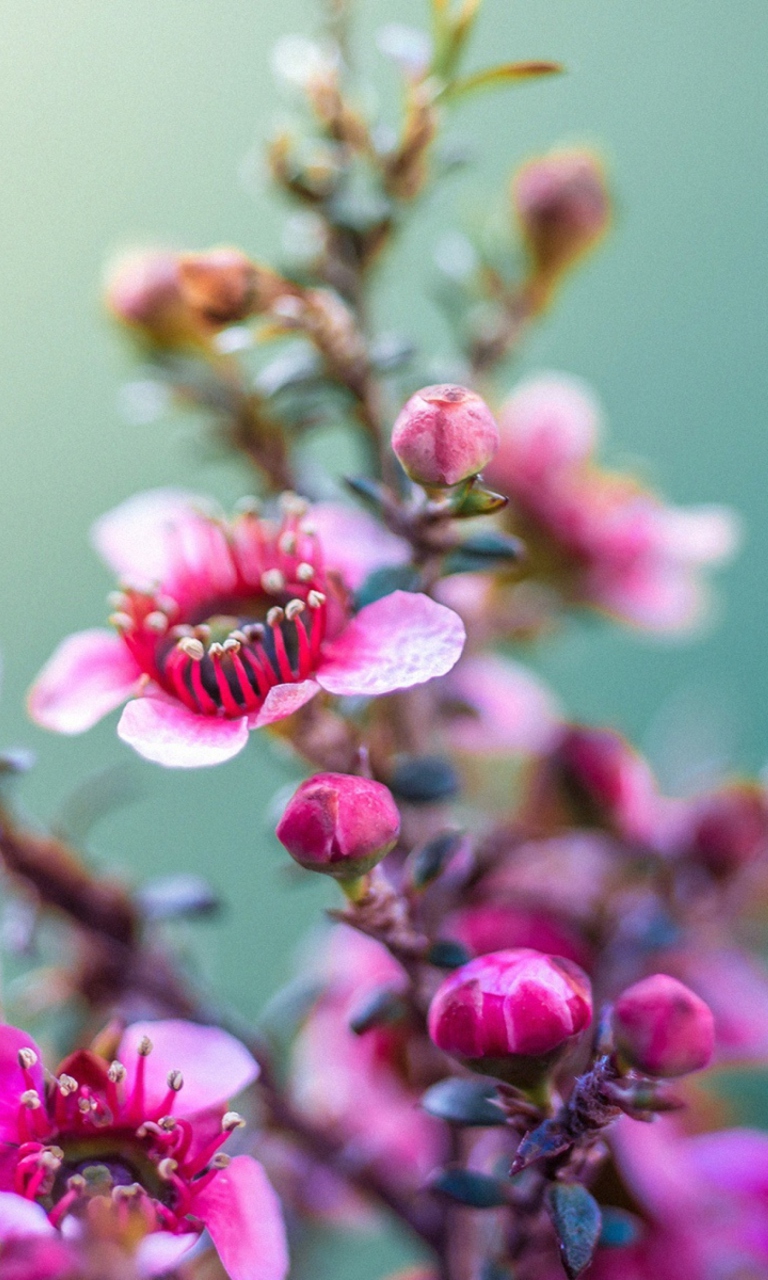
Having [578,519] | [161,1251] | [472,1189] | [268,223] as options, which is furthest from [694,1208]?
[268,223]

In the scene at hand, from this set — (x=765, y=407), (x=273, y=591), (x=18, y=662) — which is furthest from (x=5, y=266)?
(x=273, y=591)

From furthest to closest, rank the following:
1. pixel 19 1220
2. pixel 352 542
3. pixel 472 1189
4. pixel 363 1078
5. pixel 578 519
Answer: pixel 578 519
pixel 363 1078
pixel 352 542
pixel 472 1189
pixel 19 1220

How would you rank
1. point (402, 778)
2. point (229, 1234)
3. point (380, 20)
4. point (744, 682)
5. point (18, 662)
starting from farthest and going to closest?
point (380, 20)
point (18, 662)
point (744, 682)
point (402, 778)
point (229, 1234)

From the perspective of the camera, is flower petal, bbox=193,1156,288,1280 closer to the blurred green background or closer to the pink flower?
the pink flower

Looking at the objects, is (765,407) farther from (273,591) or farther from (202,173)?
(273,591)

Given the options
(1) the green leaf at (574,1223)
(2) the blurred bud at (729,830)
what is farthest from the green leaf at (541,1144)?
(2) the blurred bud at (729,830)

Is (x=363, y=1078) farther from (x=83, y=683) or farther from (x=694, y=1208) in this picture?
(x=83, y=683)
